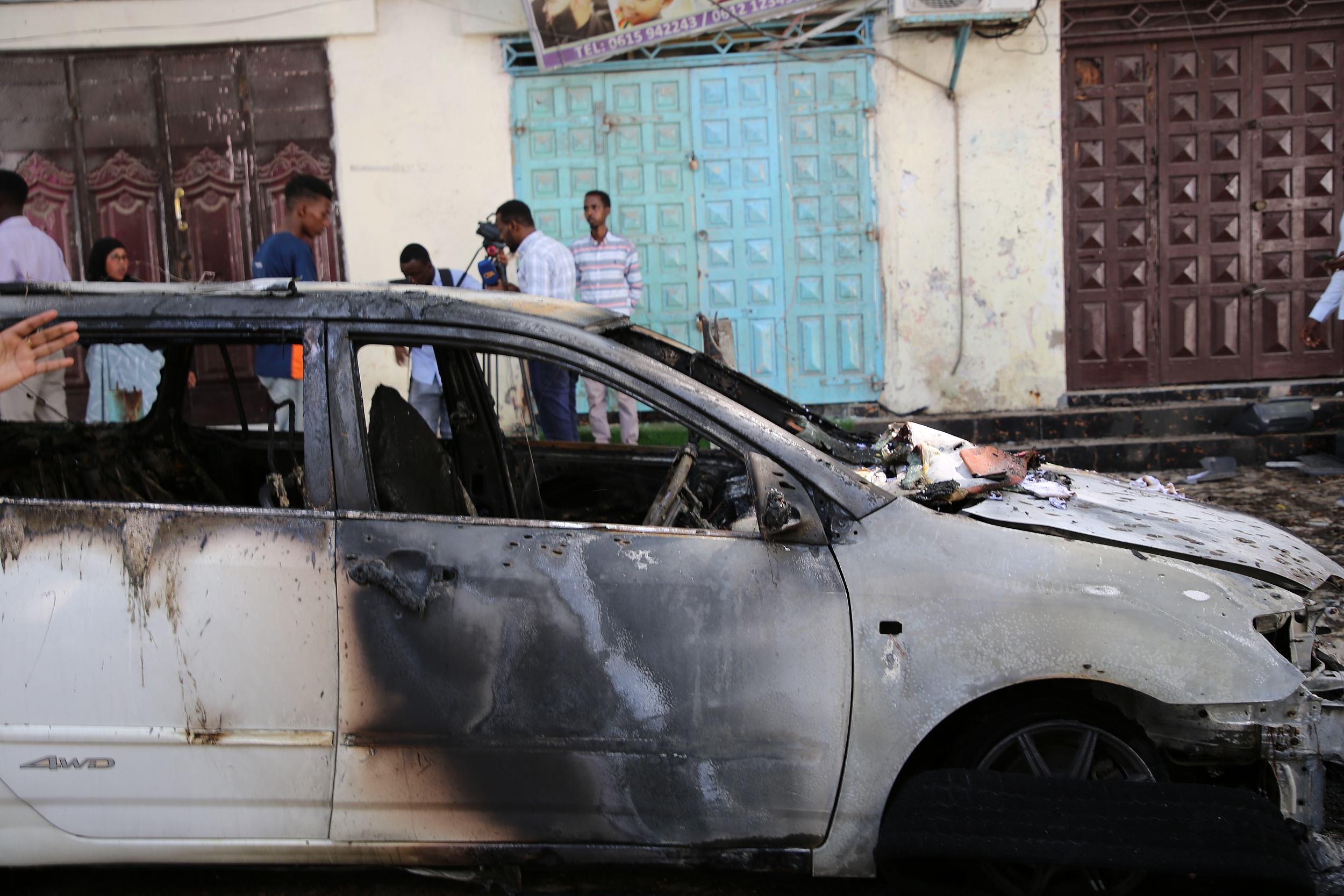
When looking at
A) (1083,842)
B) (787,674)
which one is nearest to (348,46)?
(787,674)

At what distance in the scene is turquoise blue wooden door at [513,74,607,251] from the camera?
805cm

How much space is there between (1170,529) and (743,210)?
20.0 ft

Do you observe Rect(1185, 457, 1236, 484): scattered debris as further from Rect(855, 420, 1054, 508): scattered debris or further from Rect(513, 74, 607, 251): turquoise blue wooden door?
Rect(513, 74, 607, 251): turquoise blue wooden door

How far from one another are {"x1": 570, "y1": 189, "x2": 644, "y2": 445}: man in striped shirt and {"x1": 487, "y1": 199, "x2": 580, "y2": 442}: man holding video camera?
0.46 m

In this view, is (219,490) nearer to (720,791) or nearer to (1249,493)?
(720,791)

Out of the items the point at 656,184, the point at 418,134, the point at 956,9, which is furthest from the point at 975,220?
the point at 418,134

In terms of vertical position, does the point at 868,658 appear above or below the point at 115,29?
below

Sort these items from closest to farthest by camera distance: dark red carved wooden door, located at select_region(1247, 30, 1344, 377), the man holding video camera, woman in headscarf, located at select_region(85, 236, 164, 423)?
woman in headscarf, located at select_region(85, 236, 164, 423) → the man holding video camera → dark red carved wooden door, located at select_region(1247, 30, 1344, 377)

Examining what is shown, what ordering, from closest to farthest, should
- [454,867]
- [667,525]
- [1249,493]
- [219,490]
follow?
[454,867] < [667,525] < [219,490] < [1249,493]

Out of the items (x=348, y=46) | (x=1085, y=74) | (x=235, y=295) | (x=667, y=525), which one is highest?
(x=348, y=46)

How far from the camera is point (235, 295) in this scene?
2.49 meters

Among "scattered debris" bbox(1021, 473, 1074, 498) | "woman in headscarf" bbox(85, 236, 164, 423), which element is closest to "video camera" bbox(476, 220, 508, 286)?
"woman in headscarf" bbox(85, 236, 164, 423)

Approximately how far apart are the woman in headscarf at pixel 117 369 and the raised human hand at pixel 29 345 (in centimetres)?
271

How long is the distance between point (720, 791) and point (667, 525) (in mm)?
690
